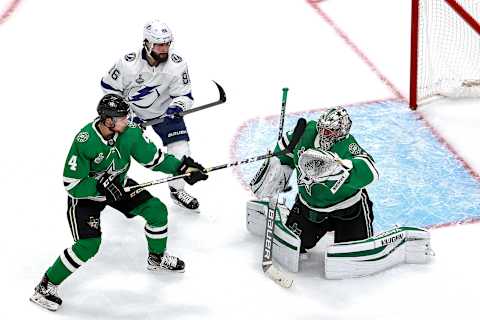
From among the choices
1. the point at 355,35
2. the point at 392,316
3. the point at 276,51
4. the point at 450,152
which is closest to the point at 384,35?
the point at 355,35

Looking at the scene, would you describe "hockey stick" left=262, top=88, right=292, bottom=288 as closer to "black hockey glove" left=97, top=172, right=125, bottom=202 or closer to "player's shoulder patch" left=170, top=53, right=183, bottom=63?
"player's shoulder patch" left=170, top=53, right=183, bottom=63

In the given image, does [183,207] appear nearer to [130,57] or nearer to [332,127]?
[130,57]

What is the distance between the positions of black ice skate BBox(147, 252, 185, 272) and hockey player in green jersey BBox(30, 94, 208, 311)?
0.04 m

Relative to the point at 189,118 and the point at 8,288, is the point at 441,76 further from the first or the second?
the point at 8,288

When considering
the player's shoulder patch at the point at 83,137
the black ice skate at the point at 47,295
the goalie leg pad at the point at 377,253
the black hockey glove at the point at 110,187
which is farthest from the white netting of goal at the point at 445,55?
the black ice skate at the point at 47,295

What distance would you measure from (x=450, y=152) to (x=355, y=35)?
1514 millimetres

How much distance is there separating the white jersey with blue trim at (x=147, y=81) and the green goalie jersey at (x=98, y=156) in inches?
20.4

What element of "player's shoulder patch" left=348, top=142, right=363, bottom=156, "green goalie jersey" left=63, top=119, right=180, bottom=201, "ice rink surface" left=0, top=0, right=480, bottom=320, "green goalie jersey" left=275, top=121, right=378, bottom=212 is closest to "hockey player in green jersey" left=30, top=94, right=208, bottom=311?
"green goalie jersey" left=63, top=119, right=180, bottom=201

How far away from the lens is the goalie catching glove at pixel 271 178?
4.74 meters

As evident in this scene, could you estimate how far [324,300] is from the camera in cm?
460

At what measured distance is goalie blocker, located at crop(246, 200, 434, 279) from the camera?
4648 mm

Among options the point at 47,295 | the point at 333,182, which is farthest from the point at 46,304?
the point at 333,182

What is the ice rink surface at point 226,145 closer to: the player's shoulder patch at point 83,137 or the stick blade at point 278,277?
the stick blade at point 278,277

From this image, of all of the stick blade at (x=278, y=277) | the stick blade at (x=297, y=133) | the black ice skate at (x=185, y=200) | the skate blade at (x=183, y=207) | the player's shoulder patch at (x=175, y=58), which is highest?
the player's shoulder patch at (x=175, y=58)
